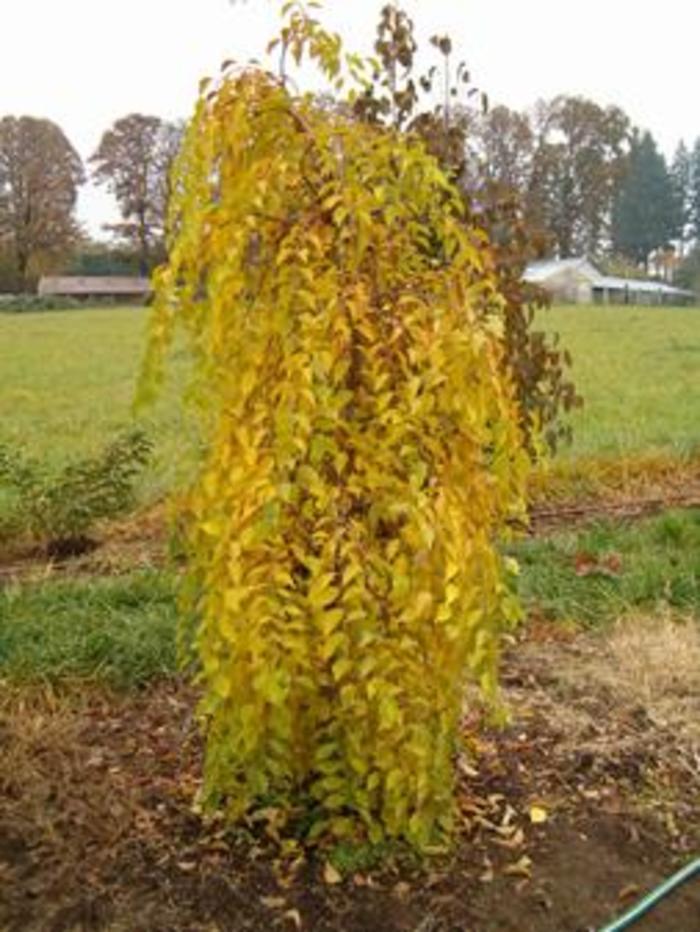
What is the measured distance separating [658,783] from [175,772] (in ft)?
5.12

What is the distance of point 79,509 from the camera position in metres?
6.93

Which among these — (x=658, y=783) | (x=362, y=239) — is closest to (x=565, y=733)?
(x=658, y=783)

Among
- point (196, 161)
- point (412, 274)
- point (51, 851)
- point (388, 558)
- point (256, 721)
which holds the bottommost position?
point (51, 851)

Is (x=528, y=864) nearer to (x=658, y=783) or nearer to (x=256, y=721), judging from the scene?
(x=658, y=783)

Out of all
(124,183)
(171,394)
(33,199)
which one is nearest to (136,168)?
(124,183)

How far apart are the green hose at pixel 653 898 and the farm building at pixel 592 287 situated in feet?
205

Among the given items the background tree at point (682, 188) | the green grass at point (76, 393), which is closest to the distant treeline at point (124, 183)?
the background tree at point (682, 188)

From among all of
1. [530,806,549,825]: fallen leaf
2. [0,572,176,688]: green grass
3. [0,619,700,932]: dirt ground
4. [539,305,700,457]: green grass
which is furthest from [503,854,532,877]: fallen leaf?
[539,305,700,457]: green grass

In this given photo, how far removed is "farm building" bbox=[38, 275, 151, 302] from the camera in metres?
60.9

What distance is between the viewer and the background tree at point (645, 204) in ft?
266

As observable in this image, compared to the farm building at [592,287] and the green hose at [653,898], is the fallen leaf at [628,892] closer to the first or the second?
the green hose at [653,898]

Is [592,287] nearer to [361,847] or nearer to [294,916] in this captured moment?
[361,847]

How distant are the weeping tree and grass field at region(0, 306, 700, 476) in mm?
482

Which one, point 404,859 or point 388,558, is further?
point 404,859
